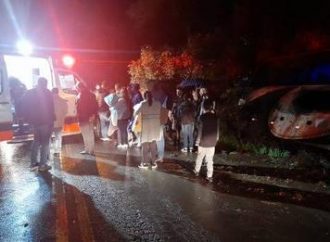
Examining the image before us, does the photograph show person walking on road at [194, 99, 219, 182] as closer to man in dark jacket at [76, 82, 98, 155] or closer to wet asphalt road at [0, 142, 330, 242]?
wet asphalt road at [0, 142, 330, 242]

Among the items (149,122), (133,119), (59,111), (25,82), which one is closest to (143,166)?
(149,122)

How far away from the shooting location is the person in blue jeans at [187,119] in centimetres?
1121

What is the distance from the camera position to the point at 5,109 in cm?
1034

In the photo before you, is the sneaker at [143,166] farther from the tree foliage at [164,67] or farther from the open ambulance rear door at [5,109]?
the tree foliage at [164,67]

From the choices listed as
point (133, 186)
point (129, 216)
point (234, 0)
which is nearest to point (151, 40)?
point (234, 0)

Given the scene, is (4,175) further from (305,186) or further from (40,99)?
(305,186)

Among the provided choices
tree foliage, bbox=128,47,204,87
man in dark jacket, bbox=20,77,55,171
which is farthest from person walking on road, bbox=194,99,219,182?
tree foliage, bbox=128,47,204,87

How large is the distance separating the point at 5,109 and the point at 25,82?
189 centimetres

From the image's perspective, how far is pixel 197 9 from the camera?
66.8 feet

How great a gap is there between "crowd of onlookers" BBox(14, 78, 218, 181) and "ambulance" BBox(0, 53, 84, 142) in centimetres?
90

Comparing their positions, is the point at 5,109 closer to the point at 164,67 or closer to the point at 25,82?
the point at 25,82

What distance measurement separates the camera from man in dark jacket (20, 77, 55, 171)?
29.6 ft

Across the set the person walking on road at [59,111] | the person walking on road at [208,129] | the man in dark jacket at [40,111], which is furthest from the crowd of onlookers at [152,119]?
the man in dark jacket at [40,111]

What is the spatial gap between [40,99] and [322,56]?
19.6 ft
